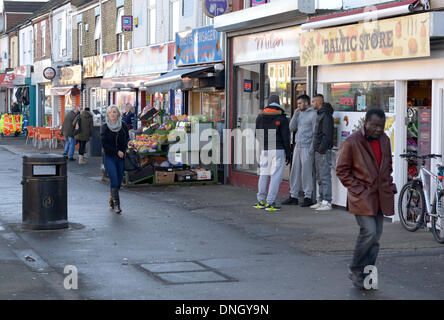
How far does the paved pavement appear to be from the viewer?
7430mm

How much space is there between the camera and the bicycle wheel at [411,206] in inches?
423

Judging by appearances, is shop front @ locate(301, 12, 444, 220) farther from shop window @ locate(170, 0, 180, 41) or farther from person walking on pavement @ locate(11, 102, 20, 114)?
person walking on pavement @ locate(11, 102, 20, 114)

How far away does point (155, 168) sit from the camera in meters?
16.8

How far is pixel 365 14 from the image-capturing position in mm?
12016

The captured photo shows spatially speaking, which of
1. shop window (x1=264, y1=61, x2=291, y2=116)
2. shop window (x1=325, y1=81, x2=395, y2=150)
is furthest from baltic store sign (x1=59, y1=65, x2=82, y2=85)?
shop window (x1=325, y1=81, x2=395, y2=150)

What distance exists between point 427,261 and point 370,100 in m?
4.41

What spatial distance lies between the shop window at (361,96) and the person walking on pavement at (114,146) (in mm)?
3641

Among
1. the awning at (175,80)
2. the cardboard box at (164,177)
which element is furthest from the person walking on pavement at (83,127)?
the cardboard box at (164,177)

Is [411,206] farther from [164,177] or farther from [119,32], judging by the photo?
[119,32]

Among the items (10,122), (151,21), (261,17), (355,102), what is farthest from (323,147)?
(10,122)

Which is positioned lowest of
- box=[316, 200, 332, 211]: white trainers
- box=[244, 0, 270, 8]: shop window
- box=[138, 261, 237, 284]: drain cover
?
box=[138, 261, 237, 284]: drain cover

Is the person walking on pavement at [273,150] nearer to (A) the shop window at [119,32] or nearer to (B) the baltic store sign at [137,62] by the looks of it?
(B) the baltic store sign at [137,62]

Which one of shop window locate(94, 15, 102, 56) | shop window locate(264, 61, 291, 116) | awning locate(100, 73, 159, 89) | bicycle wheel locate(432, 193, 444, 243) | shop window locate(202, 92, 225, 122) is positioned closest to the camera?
bicycle wheel locate(432, 193, 444, 243)

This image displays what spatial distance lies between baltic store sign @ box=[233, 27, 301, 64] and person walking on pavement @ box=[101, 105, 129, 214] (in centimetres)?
390
